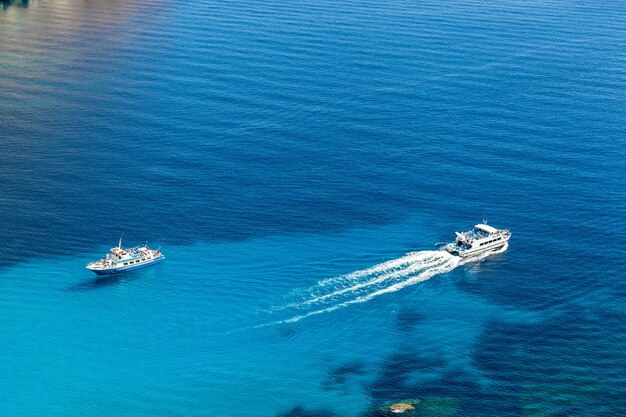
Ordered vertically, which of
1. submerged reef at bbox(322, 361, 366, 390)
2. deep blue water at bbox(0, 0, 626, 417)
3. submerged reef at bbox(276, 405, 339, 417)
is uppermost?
deep blue water at bbox(0, 0, 626, 417)

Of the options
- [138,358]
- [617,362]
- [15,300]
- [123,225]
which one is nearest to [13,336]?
[15,300]

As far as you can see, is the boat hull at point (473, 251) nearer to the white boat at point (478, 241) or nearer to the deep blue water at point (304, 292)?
the white boat at point (478, 241)

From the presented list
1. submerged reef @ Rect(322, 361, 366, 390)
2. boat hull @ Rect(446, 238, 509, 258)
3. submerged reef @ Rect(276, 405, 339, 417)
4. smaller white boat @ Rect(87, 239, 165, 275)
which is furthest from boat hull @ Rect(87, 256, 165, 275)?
boat hull @ Rect(446, 238, 509, 258)

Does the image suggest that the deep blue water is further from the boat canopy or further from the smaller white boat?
the boat canopy

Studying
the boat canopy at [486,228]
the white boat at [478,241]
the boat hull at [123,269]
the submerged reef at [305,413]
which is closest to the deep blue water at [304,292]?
the submerged reef at [305,413]

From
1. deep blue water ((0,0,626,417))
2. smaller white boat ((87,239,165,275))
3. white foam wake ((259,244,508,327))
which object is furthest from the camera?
smaller white boat ((87,239,165,275))

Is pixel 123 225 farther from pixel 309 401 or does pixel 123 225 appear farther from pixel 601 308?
pixel 601 308
